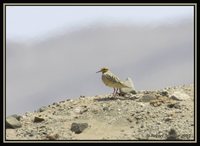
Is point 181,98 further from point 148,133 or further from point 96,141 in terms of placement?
point 96,141

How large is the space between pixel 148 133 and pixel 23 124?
4.60 m

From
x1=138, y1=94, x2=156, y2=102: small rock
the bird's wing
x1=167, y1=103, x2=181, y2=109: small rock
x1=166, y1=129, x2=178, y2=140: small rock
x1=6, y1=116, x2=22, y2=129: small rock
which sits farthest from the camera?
the bird's wing

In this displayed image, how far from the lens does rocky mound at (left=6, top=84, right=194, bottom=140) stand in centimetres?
1922

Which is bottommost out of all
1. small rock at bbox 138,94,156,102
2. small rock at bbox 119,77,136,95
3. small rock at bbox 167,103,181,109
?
small rock at bbox 167,103,181,109

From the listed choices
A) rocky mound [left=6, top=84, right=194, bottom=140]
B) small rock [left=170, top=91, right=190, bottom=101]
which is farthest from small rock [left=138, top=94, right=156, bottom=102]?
small rock [left=170, top=91, right=190, bottom=101]

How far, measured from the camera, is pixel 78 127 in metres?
19.7

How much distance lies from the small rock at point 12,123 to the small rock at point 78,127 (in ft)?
6.90

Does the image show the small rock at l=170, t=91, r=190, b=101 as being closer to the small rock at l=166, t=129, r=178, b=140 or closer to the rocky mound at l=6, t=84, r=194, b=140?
the rocky mound at l=6, t=84, r=194, b=140

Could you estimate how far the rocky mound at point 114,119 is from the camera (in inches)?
757

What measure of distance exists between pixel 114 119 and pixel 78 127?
147 cm

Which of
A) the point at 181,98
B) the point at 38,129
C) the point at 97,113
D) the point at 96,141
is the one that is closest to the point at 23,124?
the point at 38,129

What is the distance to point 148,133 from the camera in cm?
1920

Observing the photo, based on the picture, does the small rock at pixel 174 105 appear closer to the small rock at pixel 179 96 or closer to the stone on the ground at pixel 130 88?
the small rock at pixel 179 96

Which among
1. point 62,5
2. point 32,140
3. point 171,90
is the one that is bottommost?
point 32,140
